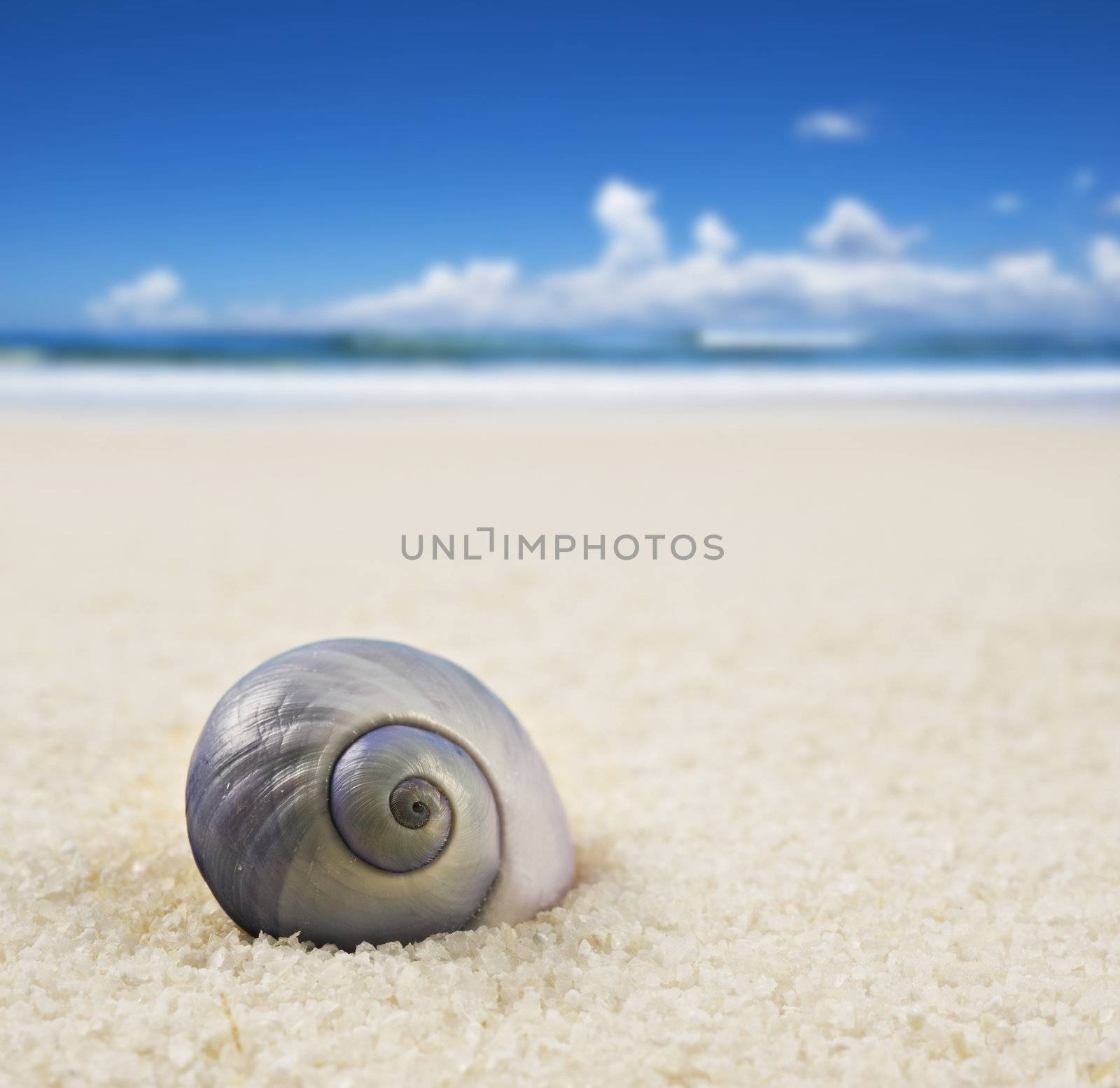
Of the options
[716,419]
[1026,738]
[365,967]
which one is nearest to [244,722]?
[365,967]

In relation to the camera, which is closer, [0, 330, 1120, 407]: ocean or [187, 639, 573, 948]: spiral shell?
[187, 639, 573, 948]: spiral shell

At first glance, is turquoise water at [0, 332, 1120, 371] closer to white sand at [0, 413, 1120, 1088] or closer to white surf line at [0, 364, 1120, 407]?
white surf line at [0, 364, 1120, 407]

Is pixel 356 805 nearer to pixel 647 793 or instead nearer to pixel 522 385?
pixel 647 793

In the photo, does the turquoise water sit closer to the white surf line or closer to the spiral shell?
the white surf line

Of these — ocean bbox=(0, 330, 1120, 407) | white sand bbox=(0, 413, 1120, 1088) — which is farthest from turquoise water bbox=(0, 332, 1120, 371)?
white sand bbox=(0, 413, 1120, 1088)

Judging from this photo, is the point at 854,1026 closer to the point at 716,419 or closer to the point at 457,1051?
the point at 457,1051

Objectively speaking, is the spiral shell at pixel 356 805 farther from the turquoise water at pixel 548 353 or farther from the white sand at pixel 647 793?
the turquoise water at pixel 548 353

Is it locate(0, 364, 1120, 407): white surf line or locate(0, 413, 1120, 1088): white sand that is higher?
locate(0, 364, 1120, 407): white surf line
